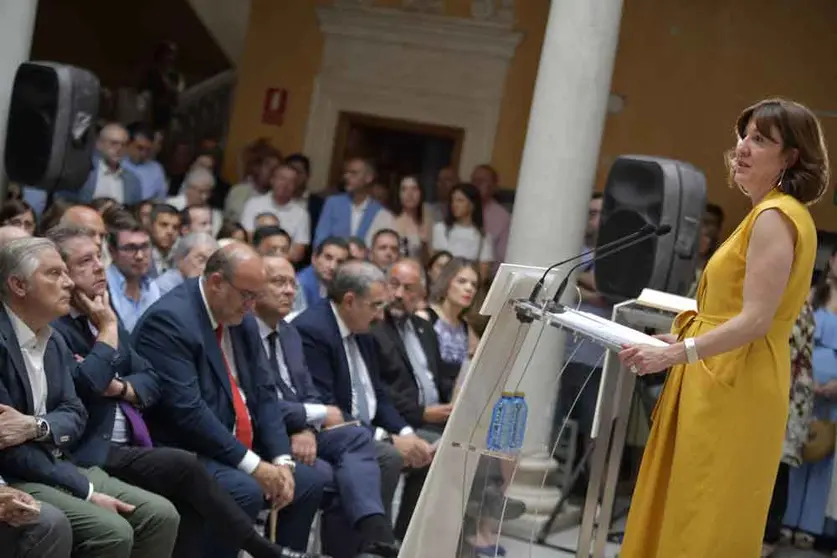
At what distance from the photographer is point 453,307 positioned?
23.6ft

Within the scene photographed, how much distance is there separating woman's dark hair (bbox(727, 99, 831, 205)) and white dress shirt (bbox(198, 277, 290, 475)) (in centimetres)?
213

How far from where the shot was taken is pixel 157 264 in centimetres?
697

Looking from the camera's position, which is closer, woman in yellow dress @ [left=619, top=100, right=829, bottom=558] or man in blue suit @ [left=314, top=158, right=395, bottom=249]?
woman in yellow dress @ [left=619, top=100, right=829, bottom=558]

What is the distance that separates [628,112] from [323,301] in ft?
18.3

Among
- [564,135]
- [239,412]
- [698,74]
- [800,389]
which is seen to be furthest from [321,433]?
[698,74]

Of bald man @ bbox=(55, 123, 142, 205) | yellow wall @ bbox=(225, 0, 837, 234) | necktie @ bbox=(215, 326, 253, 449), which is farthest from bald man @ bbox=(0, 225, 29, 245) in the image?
yellow wall @ bbox=(225, 0, 837, 234)

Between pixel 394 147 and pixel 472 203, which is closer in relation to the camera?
pixel 472 203

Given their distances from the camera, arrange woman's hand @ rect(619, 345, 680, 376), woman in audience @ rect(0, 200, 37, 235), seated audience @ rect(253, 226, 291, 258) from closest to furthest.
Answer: woman's hand @ rect(619, 345, 680, 376) → woman in audience @ rect(0, 200, 37, 235) → seated audience @ rect(253, 226, 291, 258)

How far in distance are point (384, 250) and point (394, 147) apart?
165 inches

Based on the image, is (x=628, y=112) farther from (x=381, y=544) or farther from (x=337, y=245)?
(x=381, y=544)

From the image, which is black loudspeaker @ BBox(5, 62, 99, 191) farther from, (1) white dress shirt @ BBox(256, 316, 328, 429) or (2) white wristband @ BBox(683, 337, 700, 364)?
(2) white wristband @ BBox(683, 337, 700, 364)

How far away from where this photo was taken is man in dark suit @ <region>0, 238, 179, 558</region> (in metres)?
4.05

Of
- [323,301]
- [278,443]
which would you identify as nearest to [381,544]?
[278,443]

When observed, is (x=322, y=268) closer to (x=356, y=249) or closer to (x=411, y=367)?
(x=356, y=249)
